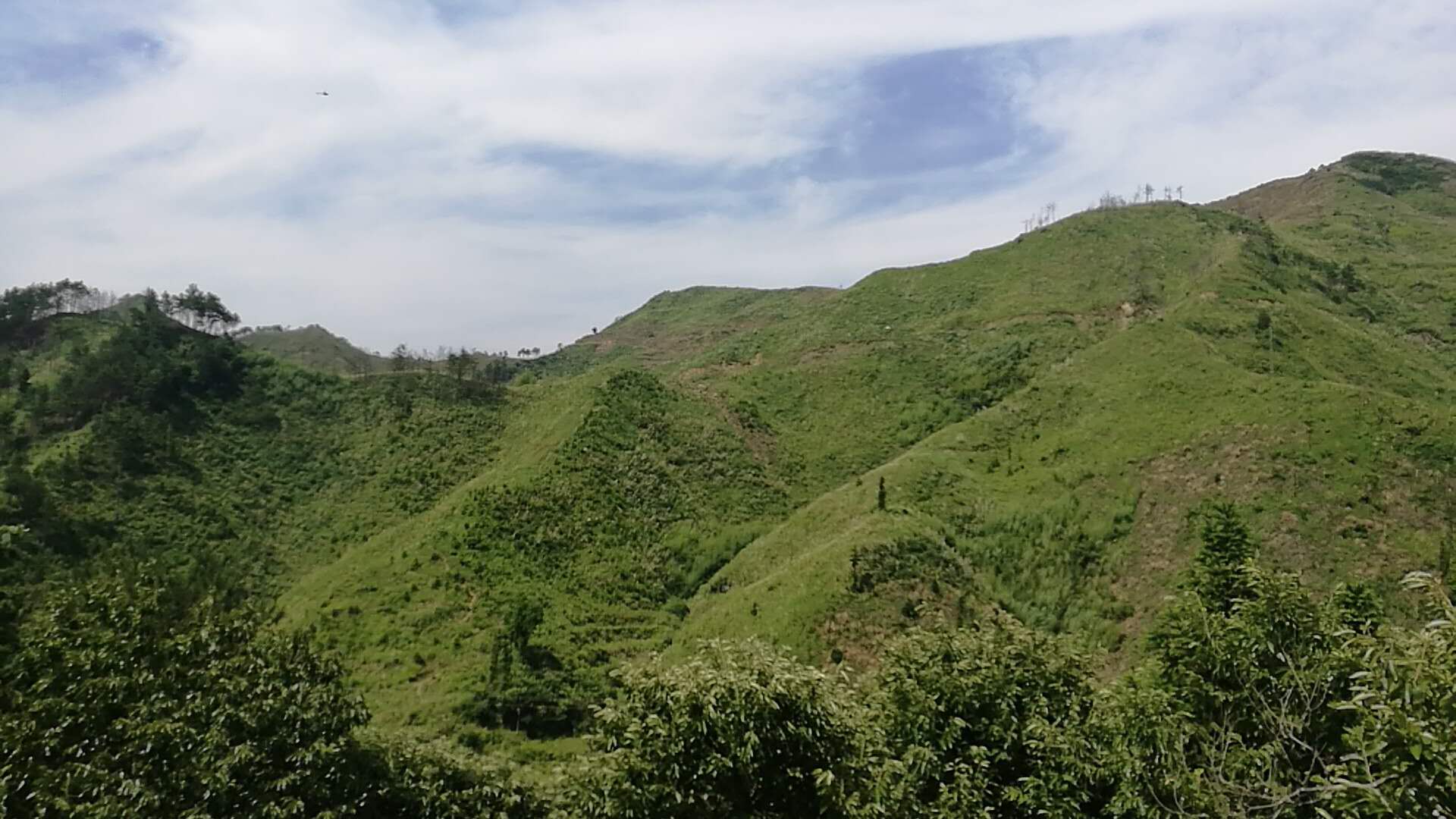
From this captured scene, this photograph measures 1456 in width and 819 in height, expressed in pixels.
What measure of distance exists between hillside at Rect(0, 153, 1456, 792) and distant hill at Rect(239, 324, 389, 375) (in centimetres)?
3040

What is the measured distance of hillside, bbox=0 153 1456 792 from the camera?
95.4ft

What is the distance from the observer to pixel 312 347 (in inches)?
3949

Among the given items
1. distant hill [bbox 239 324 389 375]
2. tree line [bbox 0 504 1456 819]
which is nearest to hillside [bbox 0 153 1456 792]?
tree line [bbox 0 504 1456 819]

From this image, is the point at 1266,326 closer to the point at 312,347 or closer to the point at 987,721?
the point at 987,721

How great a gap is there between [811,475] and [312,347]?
7682 cm

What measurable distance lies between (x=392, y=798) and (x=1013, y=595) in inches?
978

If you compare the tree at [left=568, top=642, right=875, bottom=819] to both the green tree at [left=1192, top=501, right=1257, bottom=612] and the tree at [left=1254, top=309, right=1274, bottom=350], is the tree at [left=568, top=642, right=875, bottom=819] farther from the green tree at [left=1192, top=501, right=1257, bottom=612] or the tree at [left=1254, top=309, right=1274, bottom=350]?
the tree at [left=1254, top=309, right=1274, bottom=350]

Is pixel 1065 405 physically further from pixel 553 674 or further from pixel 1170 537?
pixel 553 674

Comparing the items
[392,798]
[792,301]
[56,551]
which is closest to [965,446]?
[392,798]

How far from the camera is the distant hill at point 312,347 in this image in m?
92.1

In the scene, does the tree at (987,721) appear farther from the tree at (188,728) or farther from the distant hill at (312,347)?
the distant hill at (312,347)

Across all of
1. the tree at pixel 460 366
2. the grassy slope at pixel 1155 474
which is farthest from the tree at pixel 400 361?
the grassy slope at pixel 1155 474

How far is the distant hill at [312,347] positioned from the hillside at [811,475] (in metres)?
30.4

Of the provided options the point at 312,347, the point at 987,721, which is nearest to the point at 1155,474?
the point at 987,721
